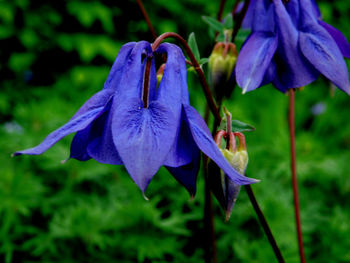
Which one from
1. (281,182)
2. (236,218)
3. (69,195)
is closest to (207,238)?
(236,218)

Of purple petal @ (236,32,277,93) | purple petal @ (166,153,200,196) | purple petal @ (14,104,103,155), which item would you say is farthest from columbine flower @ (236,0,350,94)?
purple petal @ (14,104,103,155)

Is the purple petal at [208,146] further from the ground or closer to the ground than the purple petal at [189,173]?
further from the ground

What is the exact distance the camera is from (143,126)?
2.26 feet

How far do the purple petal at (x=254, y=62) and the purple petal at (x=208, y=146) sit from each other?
0.17m

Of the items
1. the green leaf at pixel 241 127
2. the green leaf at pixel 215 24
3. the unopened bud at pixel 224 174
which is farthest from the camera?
the green leaf at pixel 215 24

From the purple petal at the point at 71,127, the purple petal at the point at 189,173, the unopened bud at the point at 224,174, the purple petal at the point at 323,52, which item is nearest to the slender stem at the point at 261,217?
the unopened bud at the point at 224,174

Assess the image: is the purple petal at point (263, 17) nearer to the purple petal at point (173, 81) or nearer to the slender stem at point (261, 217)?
the purple petal at point (173, 81)

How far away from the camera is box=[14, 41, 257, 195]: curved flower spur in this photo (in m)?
0.66

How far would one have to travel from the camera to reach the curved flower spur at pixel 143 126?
2.17 ft

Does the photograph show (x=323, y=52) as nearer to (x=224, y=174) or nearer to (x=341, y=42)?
(x=341, y=42)

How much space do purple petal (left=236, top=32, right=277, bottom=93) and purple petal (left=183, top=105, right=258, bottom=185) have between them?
0.17 meters

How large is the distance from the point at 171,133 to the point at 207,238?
524mm

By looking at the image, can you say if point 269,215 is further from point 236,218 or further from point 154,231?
point 154,231

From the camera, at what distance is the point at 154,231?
1657mm
